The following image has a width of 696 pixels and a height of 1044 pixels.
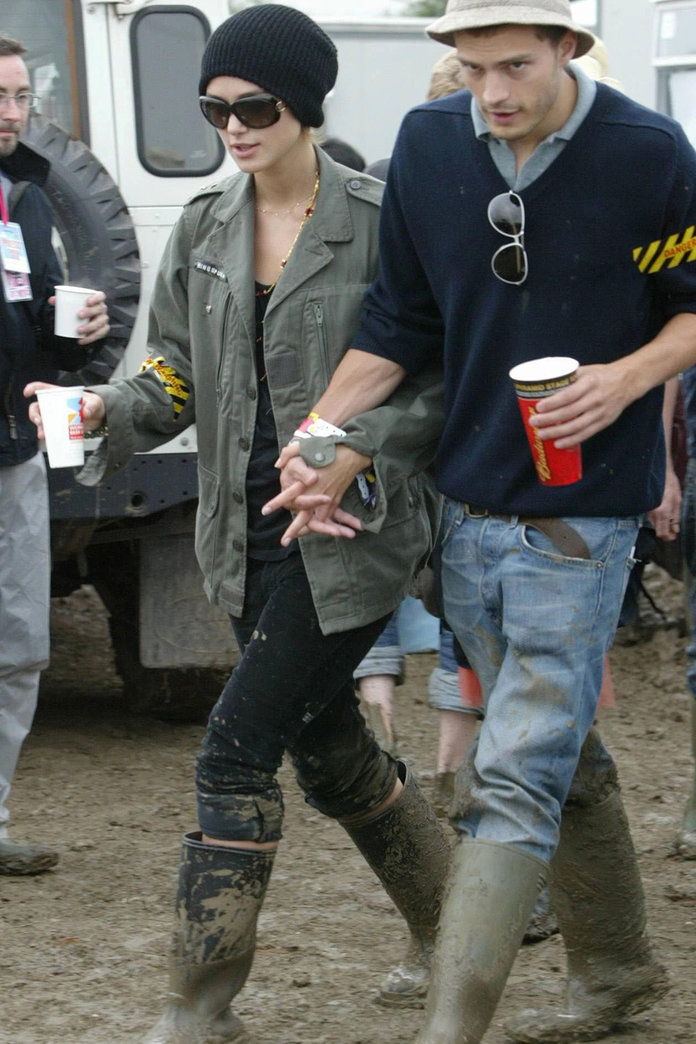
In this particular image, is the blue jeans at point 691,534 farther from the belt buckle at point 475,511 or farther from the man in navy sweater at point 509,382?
the belt buckle at point 475,511

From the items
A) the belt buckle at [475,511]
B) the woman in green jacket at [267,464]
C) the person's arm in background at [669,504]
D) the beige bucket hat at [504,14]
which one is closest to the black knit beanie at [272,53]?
the woman in green jacket at [267,464]

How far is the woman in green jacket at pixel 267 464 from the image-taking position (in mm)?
3082

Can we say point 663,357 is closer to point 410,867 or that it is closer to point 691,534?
point 410,867

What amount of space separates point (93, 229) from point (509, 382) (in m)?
2.54

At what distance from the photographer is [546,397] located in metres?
2.69

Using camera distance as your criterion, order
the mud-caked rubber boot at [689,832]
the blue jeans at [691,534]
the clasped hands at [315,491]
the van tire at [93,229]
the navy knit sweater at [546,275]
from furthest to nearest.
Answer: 1. the van tire at [93,229]
2. the mud-caked rubber boot at [689,832]
3. the blue jeans at [691,534]
4. the clasped hands at [315,491]
5. the navy knit sweater at [546,275]

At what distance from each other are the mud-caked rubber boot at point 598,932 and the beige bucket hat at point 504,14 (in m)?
1.37

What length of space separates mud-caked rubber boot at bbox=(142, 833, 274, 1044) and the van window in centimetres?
293

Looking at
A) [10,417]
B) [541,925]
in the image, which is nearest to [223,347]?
[10,417]

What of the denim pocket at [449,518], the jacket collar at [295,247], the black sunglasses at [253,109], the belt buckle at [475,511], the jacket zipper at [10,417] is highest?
the black sunglasses at [253,109]

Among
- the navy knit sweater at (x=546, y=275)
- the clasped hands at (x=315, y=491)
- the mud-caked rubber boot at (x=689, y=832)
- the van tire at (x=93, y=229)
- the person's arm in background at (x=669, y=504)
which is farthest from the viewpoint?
the van tire at (x=93, y=229)

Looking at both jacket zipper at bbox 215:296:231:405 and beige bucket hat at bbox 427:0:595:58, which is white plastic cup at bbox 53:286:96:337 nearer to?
jacket zipper at bbox 215:296:231:405

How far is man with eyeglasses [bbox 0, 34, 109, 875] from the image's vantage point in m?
4.49

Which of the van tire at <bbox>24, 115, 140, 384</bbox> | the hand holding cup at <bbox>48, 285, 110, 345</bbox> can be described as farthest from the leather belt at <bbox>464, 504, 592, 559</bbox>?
the van tire at <bbox>24, 115, 140, 384</bbox>
